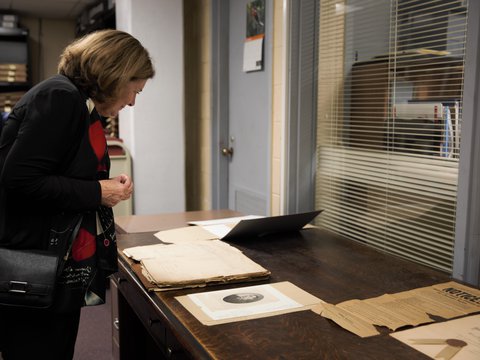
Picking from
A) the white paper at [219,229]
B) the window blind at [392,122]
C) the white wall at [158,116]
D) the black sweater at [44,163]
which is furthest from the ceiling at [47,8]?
the black sweater at [44,163]

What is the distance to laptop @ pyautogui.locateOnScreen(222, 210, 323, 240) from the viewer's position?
1819 millimetres

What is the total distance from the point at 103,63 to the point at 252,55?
2.05 m

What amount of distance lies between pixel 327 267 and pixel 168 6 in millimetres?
2772

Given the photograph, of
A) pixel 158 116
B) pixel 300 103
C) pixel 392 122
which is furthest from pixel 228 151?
pixel 392 122

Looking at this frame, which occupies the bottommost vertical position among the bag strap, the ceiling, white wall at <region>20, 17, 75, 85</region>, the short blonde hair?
the bag strap

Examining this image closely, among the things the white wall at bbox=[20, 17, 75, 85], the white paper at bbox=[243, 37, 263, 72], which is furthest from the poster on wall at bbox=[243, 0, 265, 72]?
the white wall at bbox=[20, 17, 75, 85]

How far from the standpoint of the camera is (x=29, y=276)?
4.24ft

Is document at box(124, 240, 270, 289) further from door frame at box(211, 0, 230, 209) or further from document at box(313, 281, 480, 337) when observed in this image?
door frame at box(211, 0, 230, 209)

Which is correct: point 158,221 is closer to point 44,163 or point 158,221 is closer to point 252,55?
point 44,163

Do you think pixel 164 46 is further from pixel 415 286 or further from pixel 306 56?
pixel 415 286

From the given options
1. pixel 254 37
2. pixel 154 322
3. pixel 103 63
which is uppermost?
pixel 254 37

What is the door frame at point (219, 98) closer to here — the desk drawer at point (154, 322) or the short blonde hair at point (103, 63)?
the desk drawer at point (154, 322)

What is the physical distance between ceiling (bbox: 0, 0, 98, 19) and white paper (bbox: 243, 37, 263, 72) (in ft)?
8.57

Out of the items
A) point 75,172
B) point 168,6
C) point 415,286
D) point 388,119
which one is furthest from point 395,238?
point 168,6
